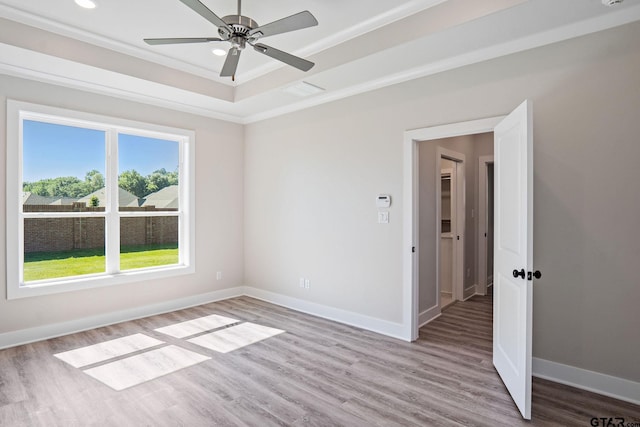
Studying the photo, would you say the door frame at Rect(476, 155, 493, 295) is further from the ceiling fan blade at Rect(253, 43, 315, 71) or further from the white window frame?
the white window frame

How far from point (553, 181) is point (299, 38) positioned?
2.62 meters

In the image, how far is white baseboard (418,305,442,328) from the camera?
4.11 meters

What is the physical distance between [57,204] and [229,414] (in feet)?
10.6

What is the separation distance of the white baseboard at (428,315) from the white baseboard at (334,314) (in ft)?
1.56

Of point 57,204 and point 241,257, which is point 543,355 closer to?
point 241,257

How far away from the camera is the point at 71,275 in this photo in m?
4.06

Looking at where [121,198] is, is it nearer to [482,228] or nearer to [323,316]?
[323,316]

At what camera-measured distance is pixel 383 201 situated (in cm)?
384

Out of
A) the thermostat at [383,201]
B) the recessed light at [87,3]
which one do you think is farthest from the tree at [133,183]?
the thermostat at [383,201]

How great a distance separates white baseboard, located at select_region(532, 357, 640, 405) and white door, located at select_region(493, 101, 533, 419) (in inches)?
14.4

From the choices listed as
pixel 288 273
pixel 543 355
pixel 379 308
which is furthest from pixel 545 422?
pixel 288 273

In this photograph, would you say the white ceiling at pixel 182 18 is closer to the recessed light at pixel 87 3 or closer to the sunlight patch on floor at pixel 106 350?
the recessed light at pixel 87 3

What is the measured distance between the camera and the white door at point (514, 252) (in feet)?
7.54

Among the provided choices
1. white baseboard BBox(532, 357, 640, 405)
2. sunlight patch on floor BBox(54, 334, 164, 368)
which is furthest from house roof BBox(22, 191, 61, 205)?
white baseboard BBox(532, 357, 640, 405)
